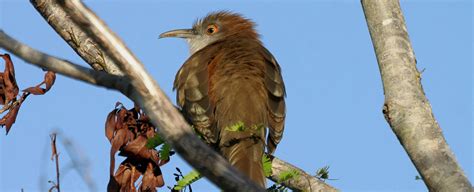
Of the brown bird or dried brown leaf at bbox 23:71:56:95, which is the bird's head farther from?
dried brown leaf at bbox 23:71:56:95

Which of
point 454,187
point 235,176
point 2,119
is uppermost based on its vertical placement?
point 2,119

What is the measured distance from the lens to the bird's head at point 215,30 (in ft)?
32.6

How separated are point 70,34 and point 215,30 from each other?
9.36 feet

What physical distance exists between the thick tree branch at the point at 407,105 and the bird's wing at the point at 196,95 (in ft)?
6.41

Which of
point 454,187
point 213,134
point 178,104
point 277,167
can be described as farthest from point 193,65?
point 454,187

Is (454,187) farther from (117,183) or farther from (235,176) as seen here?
(117,183)

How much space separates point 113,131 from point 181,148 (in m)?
2.59

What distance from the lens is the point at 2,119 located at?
20.6ft

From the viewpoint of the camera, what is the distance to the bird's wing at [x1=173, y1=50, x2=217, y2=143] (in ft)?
24.7

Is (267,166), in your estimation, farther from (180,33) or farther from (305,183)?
(180,33)

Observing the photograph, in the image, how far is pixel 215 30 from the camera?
10188 mm

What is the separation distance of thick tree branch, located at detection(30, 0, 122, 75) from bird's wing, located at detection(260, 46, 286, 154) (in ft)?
5.26

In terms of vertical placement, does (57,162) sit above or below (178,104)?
below

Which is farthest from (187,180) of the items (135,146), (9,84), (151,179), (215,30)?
(215,30)
